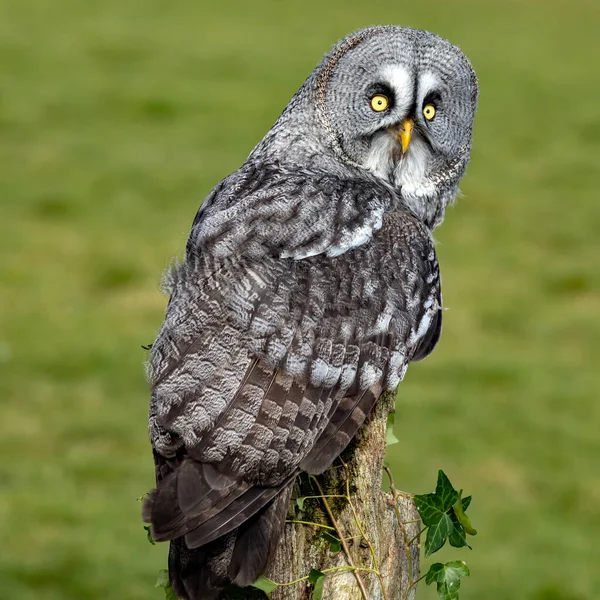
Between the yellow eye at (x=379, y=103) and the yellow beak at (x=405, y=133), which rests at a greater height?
the yellow eye at (x=379, y=103)

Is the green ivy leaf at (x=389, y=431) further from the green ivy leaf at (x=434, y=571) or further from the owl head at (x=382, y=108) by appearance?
the owl head at (x=382, y=108)

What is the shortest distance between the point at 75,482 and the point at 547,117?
8641 millimetres

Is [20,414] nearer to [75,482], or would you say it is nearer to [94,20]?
[75,482]

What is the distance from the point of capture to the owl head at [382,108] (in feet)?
11.0

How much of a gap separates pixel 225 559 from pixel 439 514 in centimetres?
48

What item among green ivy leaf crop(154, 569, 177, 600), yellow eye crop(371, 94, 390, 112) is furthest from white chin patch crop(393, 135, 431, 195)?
green ivy leaf crop(154, 569, 177, 600)

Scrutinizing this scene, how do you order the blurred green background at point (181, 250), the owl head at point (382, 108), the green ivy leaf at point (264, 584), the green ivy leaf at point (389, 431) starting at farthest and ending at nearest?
the blurred green background at point (181, 250)
the owl head at point (382, 108)
the green ivy leaf at point (389, 431)
the green ivy leaf at point (264, 584)

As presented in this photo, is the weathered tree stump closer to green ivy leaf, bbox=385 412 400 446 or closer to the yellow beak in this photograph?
green ivy leaf, bbox=385 412 400 446

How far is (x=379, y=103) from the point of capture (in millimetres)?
3416

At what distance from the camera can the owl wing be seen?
7.61 feet

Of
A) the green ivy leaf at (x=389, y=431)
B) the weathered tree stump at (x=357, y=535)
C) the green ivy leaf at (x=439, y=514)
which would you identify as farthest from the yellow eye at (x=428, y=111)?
the green ivy leaf at (x=439, y=514)

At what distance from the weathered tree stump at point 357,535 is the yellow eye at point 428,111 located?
1.21 metres

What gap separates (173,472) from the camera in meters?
2.33

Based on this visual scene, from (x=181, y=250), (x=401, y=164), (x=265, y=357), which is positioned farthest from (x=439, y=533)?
(x=181, y=250)
